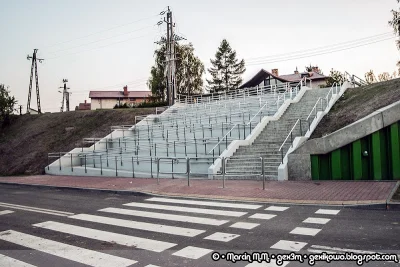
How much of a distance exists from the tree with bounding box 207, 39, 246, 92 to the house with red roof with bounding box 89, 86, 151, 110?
26.1 metres

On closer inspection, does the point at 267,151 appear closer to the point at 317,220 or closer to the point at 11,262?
the point at 317,220

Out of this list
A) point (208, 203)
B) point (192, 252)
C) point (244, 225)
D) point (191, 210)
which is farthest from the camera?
point (208, 203)

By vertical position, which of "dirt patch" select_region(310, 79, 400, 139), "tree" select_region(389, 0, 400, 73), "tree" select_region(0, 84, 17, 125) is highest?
"tree" select_region(389, 0, 400, 73)

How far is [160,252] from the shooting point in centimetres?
589

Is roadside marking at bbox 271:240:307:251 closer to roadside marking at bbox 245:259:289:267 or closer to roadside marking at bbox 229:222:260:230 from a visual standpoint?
roadside marking at bbox 245:259:289:267

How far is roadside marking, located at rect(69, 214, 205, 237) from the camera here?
7214 millimetres

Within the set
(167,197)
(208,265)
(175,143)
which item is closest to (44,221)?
(167,197)

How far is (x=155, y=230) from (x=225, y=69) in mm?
65566

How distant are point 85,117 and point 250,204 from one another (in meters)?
28.5

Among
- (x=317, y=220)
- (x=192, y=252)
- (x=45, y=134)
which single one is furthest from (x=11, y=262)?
(x=45, y=134)

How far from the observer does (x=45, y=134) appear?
3238cm

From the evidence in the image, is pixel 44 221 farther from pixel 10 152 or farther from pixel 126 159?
pixel 10 152

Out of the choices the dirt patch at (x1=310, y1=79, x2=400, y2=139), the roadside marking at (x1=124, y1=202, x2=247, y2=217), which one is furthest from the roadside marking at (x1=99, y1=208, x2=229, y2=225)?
the dirt patch at (x1=310, y1=79, x2=400, y2=139)

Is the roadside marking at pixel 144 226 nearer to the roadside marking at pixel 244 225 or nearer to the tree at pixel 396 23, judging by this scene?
the roadside marking at pixel 244 225
